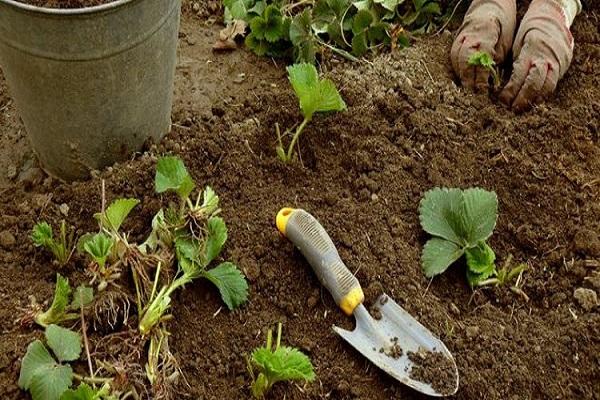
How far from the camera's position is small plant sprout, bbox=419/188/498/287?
200cm

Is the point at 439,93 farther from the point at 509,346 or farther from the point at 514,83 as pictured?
the point at 509,346

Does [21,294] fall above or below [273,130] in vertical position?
below

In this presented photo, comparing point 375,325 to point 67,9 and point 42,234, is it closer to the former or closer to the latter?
point 42,234

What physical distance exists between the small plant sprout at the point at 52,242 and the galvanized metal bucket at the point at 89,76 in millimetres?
250

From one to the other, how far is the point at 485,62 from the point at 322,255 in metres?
0.78

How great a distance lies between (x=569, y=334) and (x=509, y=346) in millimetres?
140

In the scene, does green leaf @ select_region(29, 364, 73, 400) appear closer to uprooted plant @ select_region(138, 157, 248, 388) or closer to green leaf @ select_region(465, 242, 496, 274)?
uprooted plant @ select_region(138, 157, 248, 388)

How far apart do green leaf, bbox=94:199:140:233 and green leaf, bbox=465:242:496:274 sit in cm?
78

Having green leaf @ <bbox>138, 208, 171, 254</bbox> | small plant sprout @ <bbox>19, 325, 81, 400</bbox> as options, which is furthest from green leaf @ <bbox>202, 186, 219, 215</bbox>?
small plant sprout @ <bbox>19, 325, 81, 400</bbox>

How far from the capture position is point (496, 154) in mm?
2260

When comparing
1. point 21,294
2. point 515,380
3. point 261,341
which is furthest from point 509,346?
point 21,294

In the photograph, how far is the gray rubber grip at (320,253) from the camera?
1.89m

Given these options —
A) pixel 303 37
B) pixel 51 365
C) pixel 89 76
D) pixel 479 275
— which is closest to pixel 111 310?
pixel 51 365

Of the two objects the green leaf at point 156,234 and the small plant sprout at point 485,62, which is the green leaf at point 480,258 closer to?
the small plant sprout at point 485,62
